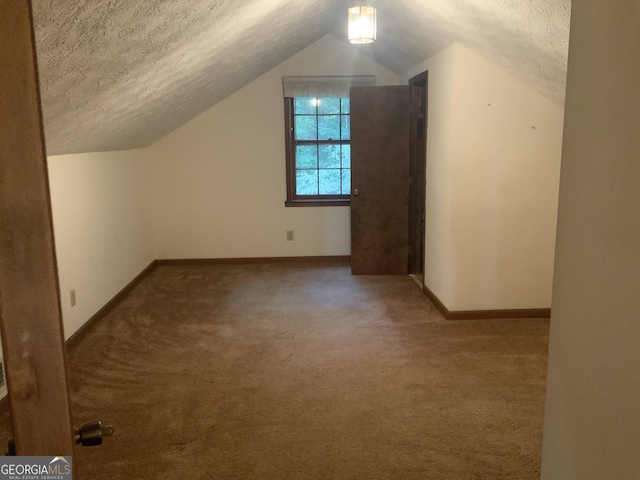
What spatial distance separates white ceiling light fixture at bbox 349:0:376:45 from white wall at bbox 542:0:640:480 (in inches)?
81.4

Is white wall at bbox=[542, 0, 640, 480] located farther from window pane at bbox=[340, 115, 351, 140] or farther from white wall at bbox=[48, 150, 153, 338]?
window pane at bbox=[340, 115, 351, 140]

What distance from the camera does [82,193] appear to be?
12.5 ft

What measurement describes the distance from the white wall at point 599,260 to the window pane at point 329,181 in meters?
4.44

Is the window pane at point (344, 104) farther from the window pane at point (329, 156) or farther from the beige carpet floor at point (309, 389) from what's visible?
the beige carpet floor at point (309, 389)

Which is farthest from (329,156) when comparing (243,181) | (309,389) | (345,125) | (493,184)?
(309,389)

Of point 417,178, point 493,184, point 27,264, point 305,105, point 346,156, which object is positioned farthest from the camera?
point 346,156

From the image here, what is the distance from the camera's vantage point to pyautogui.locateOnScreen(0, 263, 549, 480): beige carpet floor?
7.47ft

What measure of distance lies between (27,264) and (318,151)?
4.97m

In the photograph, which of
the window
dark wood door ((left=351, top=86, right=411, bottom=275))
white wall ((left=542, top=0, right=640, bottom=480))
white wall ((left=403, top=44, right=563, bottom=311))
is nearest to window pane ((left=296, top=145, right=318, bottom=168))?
the window

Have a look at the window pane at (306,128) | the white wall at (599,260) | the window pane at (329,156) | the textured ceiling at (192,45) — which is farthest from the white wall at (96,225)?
the white wall at (599,260)

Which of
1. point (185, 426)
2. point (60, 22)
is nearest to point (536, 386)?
point (185, 426)

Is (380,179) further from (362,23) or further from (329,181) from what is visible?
(362,23)

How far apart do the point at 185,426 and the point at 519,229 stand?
8.72ft

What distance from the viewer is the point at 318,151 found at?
18.5ft
